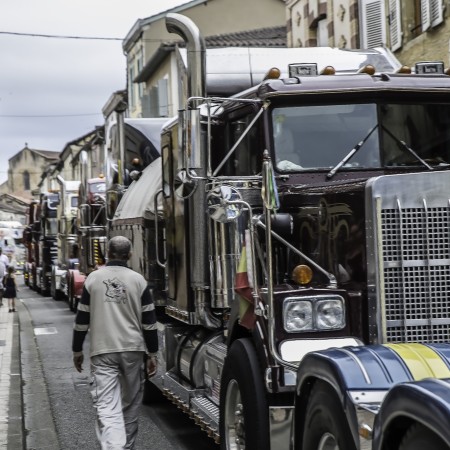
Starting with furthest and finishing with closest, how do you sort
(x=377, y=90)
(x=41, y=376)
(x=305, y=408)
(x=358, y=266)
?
(x=41, y=376)
(x=377, y=90)
(x=358, y=266)
(x=305, y=408)

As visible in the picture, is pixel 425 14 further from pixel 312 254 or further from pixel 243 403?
pixel 243 403

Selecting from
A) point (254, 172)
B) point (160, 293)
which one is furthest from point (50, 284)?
point (254, 172)

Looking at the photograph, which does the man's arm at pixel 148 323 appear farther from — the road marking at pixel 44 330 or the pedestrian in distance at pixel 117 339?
the road marking at pixel 44 330

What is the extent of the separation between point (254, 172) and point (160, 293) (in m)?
3.21

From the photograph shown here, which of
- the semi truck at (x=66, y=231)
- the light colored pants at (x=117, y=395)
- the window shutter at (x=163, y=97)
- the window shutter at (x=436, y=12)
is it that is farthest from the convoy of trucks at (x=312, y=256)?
the window shutter at (x=163, y=97)

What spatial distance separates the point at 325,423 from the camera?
523cm

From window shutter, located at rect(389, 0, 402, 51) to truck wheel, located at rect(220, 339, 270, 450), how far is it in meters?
17.5

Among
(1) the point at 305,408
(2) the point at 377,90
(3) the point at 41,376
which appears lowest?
(3) the point at 41,376

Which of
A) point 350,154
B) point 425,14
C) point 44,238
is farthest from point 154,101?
point 350,154

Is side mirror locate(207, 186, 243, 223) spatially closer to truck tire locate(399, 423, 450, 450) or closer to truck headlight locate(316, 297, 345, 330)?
truck headlight locate(316, 297, 345, 330)

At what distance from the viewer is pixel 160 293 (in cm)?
1070

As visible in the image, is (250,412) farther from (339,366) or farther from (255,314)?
(339,366)

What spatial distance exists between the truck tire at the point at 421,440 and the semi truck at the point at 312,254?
1 centimetres

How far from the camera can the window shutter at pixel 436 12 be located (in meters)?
20.7
